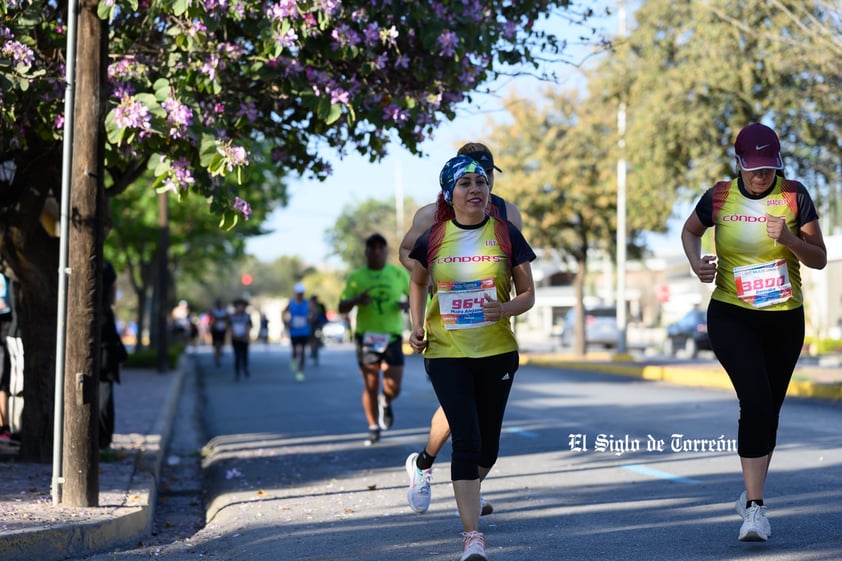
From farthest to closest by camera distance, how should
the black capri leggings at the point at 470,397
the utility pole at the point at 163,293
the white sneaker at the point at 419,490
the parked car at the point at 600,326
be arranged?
the parked car at the point at 600,326, the utility pole at the point at 163,293, the white sneaker at the point at 419,490, the black capri leggings at the point at 470,397

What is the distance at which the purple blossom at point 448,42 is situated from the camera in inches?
352

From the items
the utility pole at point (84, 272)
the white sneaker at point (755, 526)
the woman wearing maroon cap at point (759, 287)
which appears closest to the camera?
the white sneaker at point (755, 526)

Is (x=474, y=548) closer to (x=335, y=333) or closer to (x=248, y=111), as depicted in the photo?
(x=248, y=111)

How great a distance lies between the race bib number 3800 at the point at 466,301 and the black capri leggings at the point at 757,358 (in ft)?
4.08

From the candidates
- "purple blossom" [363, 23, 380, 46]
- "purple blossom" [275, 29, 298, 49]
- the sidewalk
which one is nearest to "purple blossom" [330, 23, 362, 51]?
"purple blossom" [363, 23, 380, 46]

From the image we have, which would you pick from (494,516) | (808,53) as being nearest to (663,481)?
(494,516)

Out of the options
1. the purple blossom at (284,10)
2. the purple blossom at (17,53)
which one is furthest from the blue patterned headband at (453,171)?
the purple blossom at (17,53)

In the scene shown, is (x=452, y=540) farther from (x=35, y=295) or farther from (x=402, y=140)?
(x=35, y=295)

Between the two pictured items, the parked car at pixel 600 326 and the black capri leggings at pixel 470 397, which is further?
the parked car at pixel 600 326

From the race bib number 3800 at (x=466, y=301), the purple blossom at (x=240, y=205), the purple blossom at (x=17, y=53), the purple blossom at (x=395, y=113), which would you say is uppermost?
the purple blossom at (x=17, y=53)

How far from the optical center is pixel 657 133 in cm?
2405

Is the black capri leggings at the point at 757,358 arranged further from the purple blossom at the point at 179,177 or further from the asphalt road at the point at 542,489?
the purple blossom at the point at 179,177

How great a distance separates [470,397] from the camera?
5.97 m

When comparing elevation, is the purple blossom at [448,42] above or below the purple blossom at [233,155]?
above
